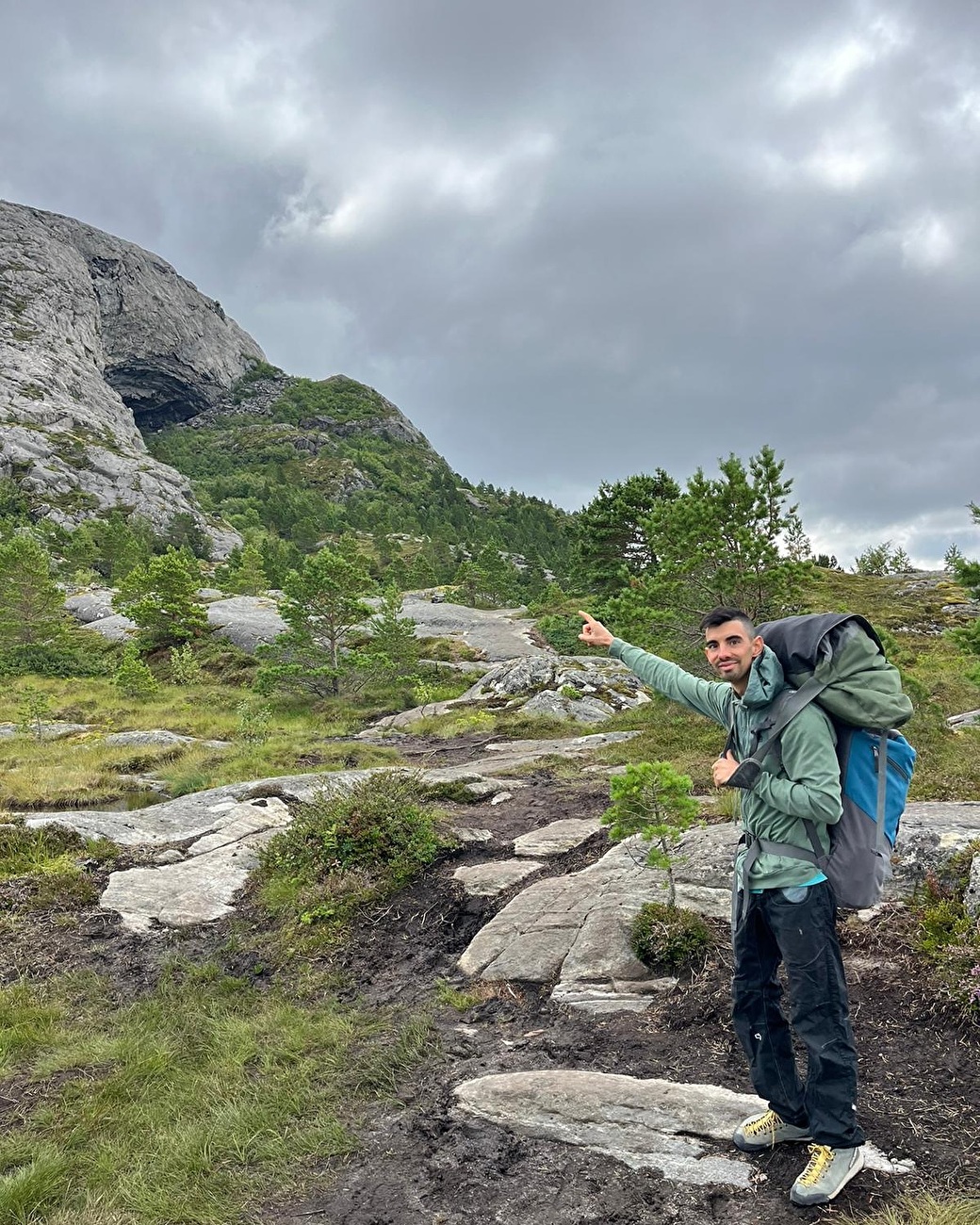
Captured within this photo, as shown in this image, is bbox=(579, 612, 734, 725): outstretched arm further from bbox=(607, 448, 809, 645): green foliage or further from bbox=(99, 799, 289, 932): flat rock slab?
bbox=(607, 448, 809, 645): green foliage

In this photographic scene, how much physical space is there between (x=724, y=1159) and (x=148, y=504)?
372 feet

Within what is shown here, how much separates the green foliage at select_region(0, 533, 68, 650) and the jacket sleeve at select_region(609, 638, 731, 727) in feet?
141

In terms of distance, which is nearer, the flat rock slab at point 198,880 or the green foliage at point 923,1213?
the green foliage at point 923,1213

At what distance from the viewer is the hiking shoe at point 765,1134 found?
10.7 ft

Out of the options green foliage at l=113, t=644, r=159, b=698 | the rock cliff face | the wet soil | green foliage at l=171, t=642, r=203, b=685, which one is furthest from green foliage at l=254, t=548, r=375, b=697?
the rock cliff face

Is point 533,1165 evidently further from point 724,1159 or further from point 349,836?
point 349,836

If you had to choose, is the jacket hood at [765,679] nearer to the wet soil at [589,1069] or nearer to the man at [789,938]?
the man at [789,938]

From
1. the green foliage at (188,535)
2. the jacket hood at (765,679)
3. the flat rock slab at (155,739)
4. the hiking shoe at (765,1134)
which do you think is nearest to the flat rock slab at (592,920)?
the hiking shoe at (765,1134)

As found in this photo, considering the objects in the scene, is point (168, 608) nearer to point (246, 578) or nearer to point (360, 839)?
Answer: point (246, 578)

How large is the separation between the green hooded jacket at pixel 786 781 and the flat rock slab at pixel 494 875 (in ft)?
16.1

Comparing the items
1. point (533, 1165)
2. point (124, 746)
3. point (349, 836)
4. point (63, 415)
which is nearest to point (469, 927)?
point (349, 836)

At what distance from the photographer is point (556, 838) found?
891 cm

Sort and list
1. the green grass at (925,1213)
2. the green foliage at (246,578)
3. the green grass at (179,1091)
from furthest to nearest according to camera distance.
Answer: the green foliage at (246,578)
the green grass at (179,1091)
the green grass at (925,1213)

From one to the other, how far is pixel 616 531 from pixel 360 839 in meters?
27.2
